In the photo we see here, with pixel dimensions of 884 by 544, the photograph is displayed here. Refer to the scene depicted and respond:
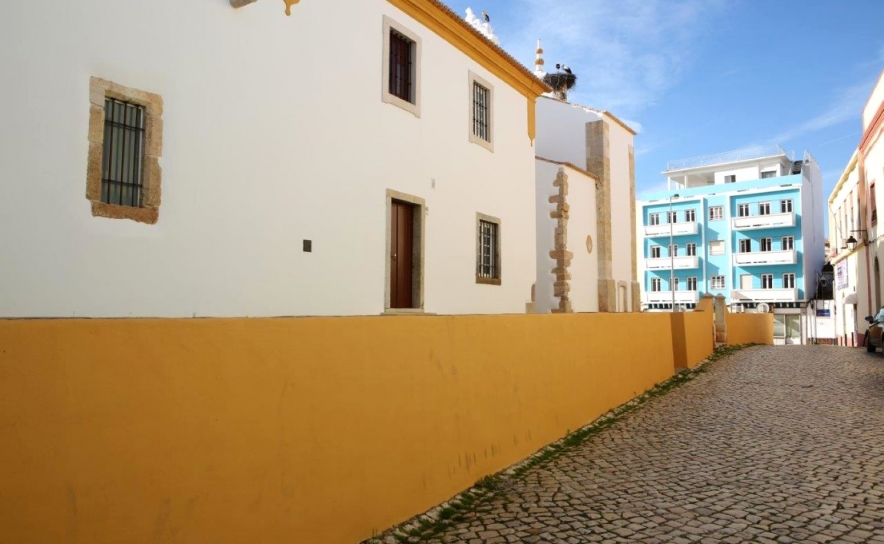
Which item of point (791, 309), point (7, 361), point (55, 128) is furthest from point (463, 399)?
point (791, 309)

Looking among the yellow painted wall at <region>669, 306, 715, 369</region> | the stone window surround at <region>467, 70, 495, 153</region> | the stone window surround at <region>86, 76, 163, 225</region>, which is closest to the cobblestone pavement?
the yellow painted wall at <region>669, 306, 715, 369</region>

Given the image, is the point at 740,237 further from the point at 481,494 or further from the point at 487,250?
the point at 481,494

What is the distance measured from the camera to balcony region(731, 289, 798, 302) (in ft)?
120

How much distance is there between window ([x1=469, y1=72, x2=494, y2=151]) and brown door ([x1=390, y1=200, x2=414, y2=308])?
8.74 feet

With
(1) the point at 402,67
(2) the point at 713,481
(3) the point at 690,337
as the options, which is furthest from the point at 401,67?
(3) the point at 690,337

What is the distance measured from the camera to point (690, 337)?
13445 mm

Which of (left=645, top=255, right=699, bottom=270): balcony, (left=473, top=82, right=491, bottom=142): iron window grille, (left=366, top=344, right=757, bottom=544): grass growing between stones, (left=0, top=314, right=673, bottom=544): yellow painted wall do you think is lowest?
(left=366, top=344, right=757, bottom=544): grass growing between stones

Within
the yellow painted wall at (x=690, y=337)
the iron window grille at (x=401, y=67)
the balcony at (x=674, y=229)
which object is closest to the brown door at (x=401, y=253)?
the iron window grille at (x=401, y=67)

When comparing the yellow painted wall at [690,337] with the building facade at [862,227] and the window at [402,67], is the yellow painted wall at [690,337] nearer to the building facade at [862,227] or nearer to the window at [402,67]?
the window at [402,67]

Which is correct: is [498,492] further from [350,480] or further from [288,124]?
[288,124]

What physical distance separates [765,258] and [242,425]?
40.0 metres

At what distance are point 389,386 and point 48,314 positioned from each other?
370cm

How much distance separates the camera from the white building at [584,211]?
17.0 metres

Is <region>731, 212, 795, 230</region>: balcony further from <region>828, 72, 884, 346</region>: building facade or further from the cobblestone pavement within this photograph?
the cobblestone pavement
